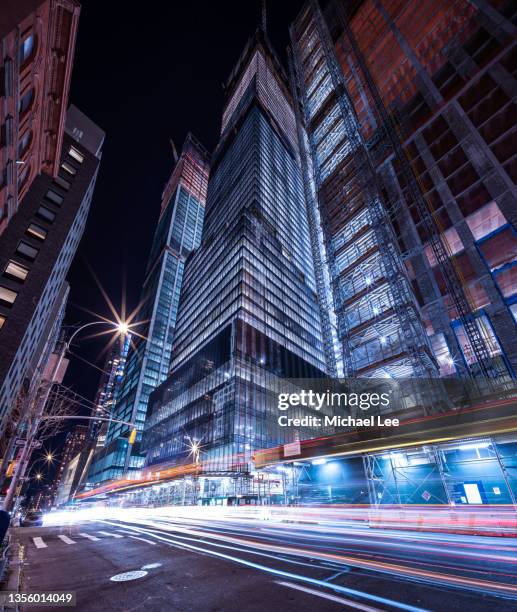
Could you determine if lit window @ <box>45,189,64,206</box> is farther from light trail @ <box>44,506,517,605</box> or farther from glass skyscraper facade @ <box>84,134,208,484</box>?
light trail @ <box>44,506,517,605</box>

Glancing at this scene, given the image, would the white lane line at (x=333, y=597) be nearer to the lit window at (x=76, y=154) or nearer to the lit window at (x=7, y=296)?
the lit window at (x=7, y=296)

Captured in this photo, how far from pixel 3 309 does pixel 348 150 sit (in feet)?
173

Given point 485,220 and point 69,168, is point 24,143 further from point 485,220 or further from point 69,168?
point 485,220

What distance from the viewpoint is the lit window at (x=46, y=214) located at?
125ft

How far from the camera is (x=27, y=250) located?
35250 mm

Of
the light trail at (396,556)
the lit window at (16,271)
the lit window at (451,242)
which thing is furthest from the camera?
the lit window at (16,271)

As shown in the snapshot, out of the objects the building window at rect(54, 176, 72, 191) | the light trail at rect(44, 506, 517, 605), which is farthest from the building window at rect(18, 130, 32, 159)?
the light trail at rect(44, 506, 517, 605)

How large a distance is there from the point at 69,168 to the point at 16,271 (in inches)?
825

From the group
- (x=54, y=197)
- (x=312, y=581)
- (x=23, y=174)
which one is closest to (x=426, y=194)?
(x=312, y=581)

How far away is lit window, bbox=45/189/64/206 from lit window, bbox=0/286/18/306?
52.1 ft

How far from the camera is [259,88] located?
121750mm

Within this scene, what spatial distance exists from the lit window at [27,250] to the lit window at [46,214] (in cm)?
535

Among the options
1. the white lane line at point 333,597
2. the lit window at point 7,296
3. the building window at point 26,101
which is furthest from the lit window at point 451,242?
the lit window at point 7,296

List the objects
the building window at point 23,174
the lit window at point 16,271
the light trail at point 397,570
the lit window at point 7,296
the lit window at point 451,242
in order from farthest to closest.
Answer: the lit window at point 16,271 < the lit window at point 7,296 < the lit window at point 451,242 < the building window at point 23,174 < the light trail at point 397,570
